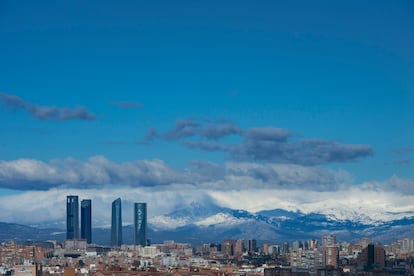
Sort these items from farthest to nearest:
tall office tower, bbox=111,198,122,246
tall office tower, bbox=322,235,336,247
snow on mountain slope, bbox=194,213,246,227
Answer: snow on mountain slope, bbox=194,213,246,227
tall office tower, bbox=111,198,122,246
tall office tower, bbox=322,235,336,247

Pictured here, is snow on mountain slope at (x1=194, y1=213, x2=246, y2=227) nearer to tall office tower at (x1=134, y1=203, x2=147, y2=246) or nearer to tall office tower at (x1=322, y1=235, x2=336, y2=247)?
tall office tower at (x1=134, y1=203, x2=147, y2=246)

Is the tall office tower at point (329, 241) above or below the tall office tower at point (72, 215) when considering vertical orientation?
below

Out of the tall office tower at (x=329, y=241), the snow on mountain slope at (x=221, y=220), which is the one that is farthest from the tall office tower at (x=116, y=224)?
the snow on mountain slope at (x=221, y=220)

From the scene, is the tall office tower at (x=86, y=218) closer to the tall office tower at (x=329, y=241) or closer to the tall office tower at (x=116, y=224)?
the tall office tower at (x=116, y=224)

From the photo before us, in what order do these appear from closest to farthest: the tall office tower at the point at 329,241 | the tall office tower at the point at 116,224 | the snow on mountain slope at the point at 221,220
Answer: the tall office tower at the point at 329,241, the tall office tower at the point at 116,224, the snow on mountain slope at the point at 221,220

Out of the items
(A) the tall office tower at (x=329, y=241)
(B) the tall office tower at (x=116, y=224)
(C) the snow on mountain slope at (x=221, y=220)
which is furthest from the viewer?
(C) the snow on mountain slope at (x=221, y=220)

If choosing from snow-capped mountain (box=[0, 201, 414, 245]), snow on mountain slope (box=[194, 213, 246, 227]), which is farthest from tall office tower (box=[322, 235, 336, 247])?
snow on mountain slope (box=[194, 213, 246, 227])
